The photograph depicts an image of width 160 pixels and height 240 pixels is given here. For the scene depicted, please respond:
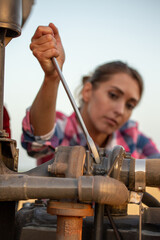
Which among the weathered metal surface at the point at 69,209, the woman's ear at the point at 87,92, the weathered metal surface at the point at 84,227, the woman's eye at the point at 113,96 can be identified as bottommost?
the weathered metal surface at the point at 84,227

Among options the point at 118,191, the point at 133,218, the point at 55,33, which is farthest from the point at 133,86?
the point at 118,191

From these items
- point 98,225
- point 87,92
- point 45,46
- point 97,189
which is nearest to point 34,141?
point 45,46

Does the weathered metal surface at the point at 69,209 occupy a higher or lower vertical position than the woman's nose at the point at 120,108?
lower

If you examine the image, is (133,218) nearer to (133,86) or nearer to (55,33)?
(55,33)

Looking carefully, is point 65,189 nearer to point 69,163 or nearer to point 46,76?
point 69,163

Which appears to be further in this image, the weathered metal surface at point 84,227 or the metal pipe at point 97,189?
the weathered metal surface at point 84,227

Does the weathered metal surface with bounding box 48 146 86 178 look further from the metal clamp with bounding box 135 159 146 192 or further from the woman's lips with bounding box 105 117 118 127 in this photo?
the woman's lips with bounding box 105 117 118 127

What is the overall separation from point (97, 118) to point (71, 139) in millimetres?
254

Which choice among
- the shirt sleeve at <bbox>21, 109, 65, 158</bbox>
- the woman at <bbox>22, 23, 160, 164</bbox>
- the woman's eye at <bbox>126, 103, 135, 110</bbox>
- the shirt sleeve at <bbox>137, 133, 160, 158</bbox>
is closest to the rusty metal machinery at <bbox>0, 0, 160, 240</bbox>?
the woman at <bbox>22, 23, 160, 164</bbox>

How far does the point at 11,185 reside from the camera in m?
0.55

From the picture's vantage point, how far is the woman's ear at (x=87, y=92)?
106 inches

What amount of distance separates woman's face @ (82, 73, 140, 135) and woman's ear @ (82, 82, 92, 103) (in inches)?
2.8

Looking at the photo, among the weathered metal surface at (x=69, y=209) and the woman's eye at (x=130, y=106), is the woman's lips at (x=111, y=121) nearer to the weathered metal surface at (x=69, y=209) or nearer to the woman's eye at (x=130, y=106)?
the woman's eye at (x=130, y=106)

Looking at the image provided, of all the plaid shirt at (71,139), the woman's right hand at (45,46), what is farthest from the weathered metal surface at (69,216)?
the plaid shirt at (71,139)
